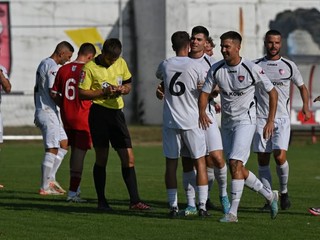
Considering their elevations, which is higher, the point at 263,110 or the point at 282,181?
the point at 263,110

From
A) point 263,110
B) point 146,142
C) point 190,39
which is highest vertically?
point 190,39

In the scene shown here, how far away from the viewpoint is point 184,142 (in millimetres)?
14695

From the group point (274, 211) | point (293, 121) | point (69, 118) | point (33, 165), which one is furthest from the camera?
point (293, 121)

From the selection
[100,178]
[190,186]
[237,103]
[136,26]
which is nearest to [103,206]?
[100,178]

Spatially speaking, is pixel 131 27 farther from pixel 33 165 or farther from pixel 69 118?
pixel 69 118

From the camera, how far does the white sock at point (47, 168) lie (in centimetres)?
1853

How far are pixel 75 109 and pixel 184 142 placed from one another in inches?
126

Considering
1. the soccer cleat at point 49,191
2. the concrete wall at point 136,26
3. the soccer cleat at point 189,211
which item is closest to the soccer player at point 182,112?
the soccer cleat at point 189,211

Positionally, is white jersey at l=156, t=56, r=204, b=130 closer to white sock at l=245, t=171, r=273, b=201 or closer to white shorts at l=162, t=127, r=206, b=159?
white shorts at l=162, t=127, r=206, b=159

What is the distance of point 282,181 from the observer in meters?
16.3

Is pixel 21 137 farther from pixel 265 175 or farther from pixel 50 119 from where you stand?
pixel 265 175

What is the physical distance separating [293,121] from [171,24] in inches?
229

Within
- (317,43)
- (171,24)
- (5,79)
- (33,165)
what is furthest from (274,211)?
(317,43)

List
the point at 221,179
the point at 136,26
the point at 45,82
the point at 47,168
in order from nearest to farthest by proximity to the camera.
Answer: the point at 221,179
the point at 45,82
the point at 47,168
the point at 136,26
